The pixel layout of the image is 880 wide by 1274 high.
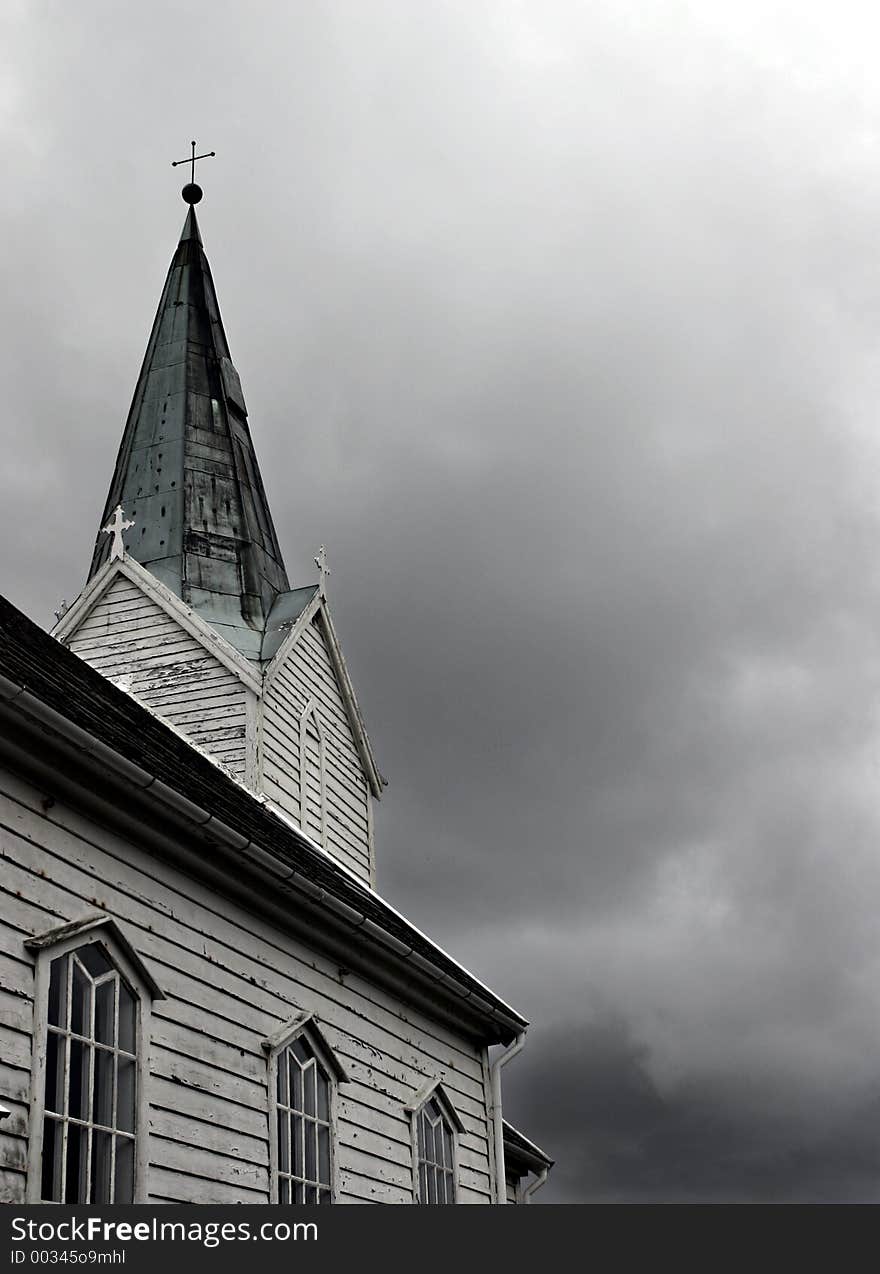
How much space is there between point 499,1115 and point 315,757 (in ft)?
18.2

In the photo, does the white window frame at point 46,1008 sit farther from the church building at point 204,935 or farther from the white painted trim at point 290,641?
the white painted trim at point 290,641

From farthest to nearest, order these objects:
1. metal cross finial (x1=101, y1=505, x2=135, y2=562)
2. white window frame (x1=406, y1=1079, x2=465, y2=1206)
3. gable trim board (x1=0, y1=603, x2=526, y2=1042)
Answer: metal cross finial (x1=101, y1=505, x2=135, y2=562) < white window frame (x1=406, y1=1079, x2=465, y2=1206) < gable trim board (x1=0, y1=603, x2=526, y2=1042)

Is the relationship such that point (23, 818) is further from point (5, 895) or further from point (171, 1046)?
point (171, 1046)

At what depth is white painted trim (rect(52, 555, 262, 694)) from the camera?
1711 centimetres

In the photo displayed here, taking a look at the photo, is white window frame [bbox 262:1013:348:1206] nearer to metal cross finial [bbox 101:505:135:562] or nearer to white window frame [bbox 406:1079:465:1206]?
white window frame [bbox 406:1079:465:1206]

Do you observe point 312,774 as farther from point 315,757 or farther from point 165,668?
point 165,668

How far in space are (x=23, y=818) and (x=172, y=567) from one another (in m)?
11.2

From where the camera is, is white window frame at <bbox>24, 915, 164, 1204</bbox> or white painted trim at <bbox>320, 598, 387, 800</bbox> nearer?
white window frame at <bbox>24, 915, 164, 1204</bbox>

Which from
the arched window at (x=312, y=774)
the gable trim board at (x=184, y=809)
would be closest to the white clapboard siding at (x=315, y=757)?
the arched window at (x=312, y=774)

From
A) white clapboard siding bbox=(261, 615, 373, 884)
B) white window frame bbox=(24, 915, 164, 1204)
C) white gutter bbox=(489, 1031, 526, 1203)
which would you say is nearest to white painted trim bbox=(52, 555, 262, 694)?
white clapboard siding bbox=(261, 615, 373, 884)

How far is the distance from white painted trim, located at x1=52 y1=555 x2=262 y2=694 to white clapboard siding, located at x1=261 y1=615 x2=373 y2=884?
1.52 feet

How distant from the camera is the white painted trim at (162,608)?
1711cm

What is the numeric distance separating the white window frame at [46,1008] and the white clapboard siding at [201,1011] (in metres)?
0.07
